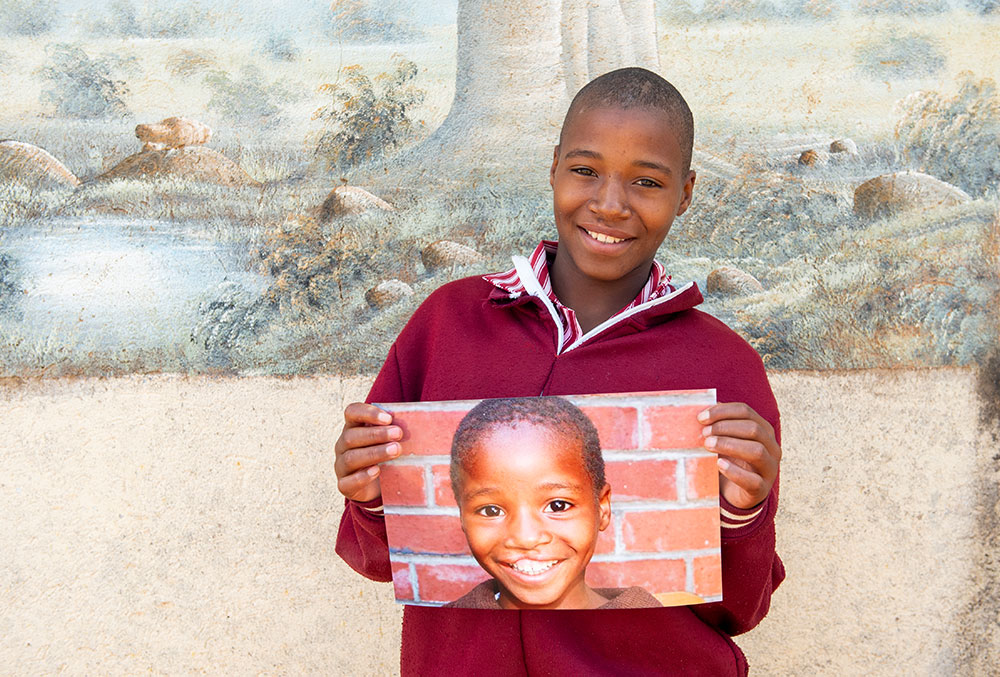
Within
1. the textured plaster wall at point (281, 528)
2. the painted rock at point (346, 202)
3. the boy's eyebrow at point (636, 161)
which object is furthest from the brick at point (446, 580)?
the painted rock at point (346, 202)

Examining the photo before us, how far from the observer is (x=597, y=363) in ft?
5.28

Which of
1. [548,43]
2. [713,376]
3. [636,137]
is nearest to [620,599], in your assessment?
[713,376]

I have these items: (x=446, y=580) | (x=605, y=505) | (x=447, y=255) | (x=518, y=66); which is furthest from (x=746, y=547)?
(x=518, y=66)

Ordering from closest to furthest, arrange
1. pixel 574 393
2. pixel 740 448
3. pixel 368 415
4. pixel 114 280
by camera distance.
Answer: pixel 740 448 → pixel 368 415 → pixel 574 393 → pixel 114 280

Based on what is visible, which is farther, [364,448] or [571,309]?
[571,309]

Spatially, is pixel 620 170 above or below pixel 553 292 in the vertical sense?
above

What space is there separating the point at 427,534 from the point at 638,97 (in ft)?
2.93

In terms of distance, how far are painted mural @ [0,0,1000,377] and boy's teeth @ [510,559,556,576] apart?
1.18m

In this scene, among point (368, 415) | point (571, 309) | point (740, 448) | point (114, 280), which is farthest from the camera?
point (114, 280)

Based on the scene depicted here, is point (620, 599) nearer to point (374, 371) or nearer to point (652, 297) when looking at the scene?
point (652, 297)

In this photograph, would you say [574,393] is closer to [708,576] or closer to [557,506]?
[557,506]

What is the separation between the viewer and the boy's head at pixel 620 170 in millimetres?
1622

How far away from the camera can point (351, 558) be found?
175 cm

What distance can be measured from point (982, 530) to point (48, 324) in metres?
2.70
